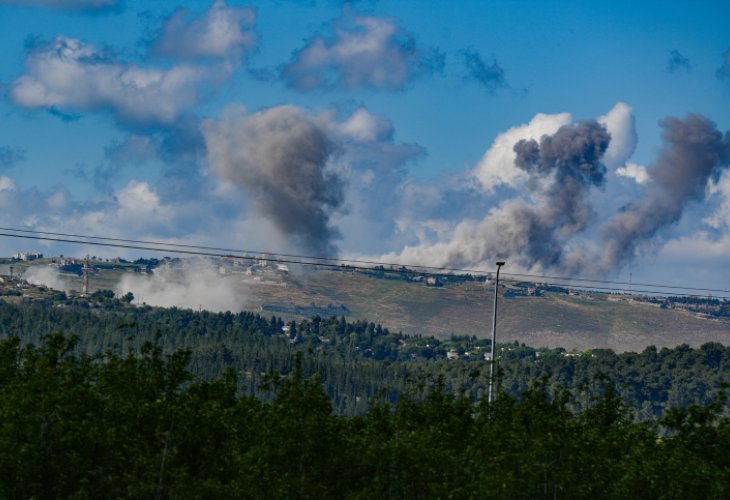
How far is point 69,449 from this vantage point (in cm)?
6700

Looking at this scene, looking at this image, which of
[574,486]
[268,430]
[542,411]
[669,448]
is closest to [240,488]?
[268,430]

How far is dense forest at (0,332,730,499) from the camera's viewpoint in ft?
213

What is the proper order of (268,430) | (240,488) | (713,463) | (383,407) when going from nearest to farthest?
1. (240,488)
2. (268,430)
3. (713,463)
4. (383,407)

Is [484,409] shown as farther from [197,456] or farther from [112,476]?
[112,476]

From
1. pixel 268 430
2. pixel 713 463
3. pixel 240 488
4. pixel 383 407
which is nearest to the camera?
pixel 240 488

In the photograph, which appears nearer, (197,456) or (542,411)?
(197,456)

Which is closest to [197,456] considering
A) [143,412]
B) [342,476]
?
[143,412]

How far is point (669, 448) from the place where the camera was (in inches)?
3172

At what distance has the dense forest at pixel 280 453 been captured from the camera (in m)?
64.9

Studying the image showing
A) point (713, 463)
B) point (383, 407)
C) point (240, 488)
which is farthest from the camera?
point (383, 407)

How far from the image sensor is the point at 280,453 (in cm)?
6775

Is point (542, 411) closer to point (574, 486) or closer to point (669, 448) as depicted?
point (669, 448)

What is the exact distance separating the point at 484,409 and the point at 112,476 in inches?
1281

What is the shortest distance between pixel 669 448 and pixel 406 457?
2350 centimetres
